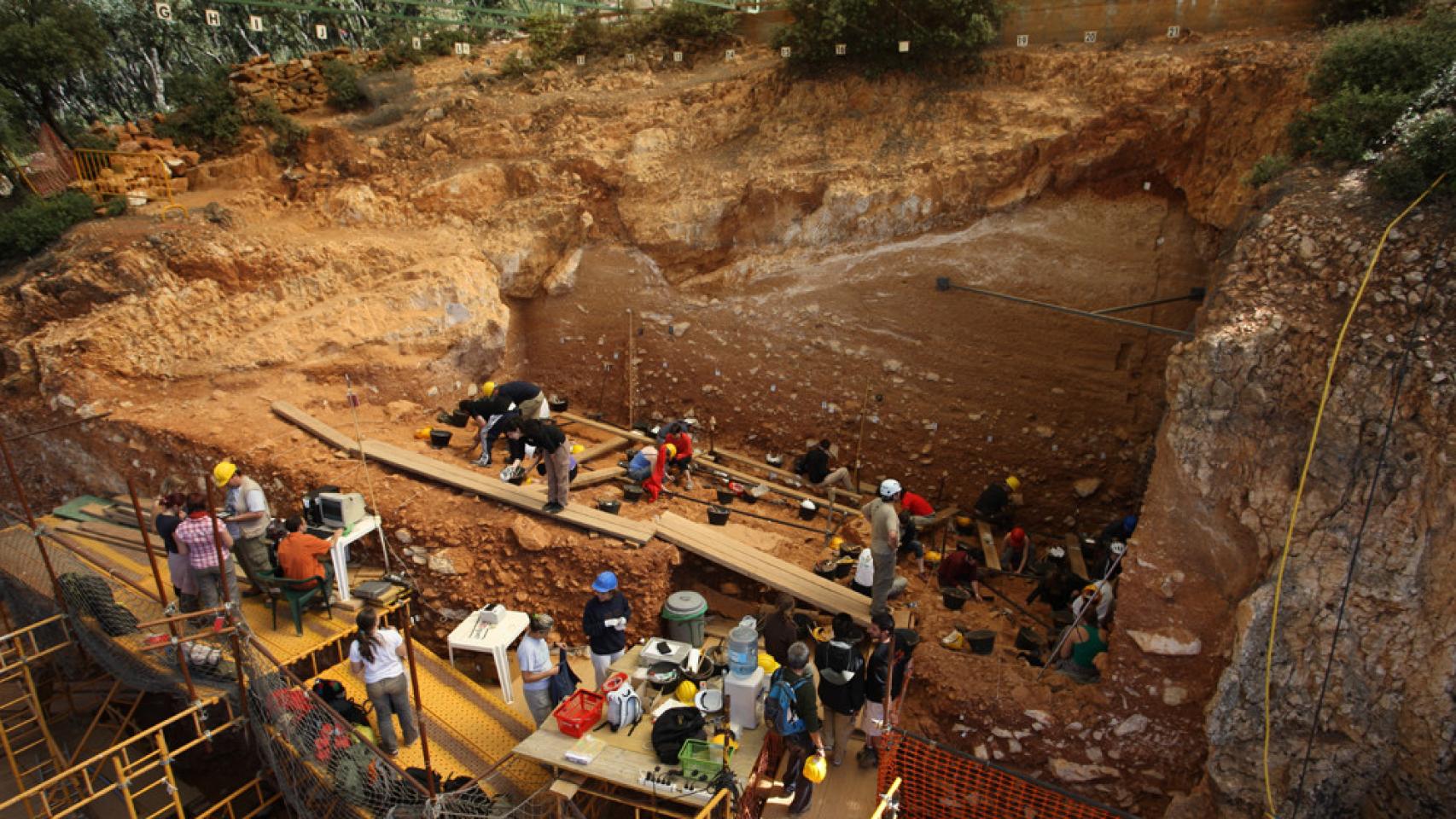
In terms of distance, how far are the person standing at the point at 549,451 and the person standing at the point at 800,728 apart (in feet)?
11.9

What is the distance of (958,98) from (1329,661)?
8342 millimetres

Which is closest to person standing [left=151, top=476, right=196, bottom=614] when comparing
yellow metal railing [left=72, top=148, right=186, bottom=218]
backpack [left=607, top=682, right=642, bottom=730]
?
backpack [left=607, top=682, right=642, bottom=730]

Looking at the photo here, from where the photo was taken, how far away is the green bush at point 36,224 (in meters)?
11.8

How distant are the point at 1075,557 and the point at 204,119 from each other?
15.5 meters

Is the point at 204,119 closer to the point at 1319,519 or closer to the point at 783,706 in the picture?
the point at 783,706

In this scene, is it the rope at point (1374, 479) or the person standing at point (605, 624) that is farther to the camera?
the person standing at point (605, 624)

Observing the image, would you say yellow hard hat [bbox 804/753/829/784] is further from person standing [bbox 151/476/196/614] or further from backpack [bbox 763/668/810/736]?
person standing [bbox 151/476/196/614]

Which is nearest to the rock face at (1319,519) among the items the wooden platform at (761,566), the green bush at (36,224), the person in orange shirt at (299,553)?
the wooden platform at (761,566)

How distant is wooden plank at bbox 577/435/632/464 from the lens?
11383 mm

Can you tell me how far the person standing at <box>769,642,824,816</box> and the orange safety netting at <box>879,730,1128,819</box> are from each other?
30.9 inches

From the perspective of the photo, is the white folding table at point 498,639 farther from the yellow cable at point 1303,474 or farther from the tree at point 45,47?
the tree at point 45,47

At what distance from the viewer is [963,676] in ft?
25.8

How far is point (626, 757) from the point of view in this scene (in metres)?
6.30

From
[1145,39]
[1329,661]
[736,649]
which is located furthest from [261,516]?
[1145,39]
